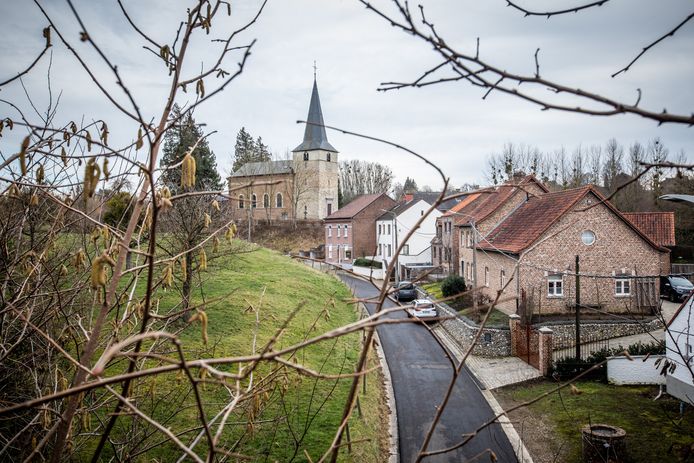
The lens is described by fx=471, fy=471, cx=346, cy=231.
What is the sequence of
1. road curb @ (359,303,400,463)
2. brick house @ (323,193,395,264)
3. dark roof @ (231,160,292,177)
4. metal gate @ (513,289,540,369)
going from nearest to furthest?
road curb @ (359,303,400,463)
metal gate @ (513,289,540,369)
brick house @ (323,193,395,264)
dark roof @ (231,160,292,177)

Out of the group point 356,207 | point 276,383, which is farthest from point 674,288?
point 276,383

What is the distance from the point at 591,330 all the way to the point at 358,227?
113ft

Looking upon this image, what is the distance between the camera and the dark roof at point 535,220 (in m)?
24.3

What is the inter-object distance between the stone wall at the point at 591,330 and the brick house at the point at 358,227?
32864mm

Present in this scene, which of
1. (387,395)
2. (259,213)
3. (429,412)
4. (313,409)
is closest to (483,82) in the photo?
(313,409)

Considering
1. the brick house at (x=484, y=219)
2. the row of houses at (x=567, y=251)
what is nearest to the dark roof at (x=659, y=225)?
the row of houses at (x=567, y=251)

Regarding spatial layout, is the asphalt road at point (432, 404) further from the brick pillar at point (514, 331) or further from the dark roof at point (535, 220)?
the dark roof at point (535, 220)

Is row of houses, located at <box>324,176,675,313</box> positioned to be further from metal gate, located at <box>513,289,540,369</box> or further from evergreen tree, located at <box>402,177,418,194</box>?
evergreen tree, located at <box>402,177,418,194</box>

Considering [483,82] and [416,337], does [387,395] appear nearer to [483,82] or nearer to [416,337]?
[416,337]

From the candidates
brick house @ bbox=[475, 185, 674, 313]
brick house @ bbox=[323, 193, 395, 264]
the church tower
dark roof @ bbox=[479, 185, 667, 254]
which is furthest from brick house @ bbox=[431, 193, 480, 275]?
the church tower

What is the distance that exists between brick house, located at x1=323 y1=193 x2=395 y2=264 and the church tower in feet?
49.1

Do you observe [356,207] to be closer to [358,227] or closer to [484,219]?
[358,227]

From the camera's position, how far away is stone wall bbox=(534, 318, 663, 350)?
21.4 m

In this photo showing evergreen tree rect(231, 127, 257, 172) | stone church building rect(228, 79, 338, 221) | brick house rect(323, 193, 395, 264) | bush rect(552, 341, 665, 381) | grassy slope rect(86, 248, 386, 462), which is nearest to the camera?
grassy slope rect(86, 248, 386, 462)
